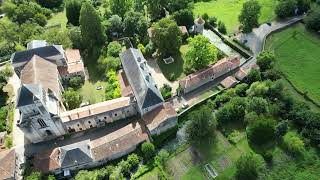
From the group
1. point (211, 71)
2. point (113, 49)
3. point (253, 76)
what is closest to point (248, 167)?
point (253, 76)

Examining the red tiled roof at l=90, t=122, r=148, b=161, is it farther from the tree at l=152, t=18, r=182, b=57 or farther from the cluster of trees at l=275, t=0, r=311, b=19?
the cluster of trees at l=275, t=0, r=311, b=19

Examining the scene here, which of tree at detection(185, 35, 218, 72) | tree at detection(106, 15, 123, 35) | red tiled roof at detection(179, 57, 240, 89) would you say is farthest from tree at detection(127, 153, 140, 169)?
tree at detection(106, 15, 123, 35)

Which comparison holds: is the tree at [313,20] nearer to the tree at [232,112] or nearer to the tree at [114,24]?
the tree at [232,112]

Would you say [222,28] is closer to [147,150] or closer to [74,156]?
[147,150]

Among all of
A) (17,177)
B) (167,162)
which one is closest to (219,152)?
(167,162)

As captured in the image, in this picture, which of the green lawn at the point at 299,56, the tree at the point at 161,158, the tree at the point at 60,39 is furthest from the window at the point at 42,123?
the green lawn at the point at 299,56

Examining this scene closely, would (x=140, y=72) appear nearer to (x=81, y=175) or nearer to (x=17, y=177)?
(x=81, y=175)
